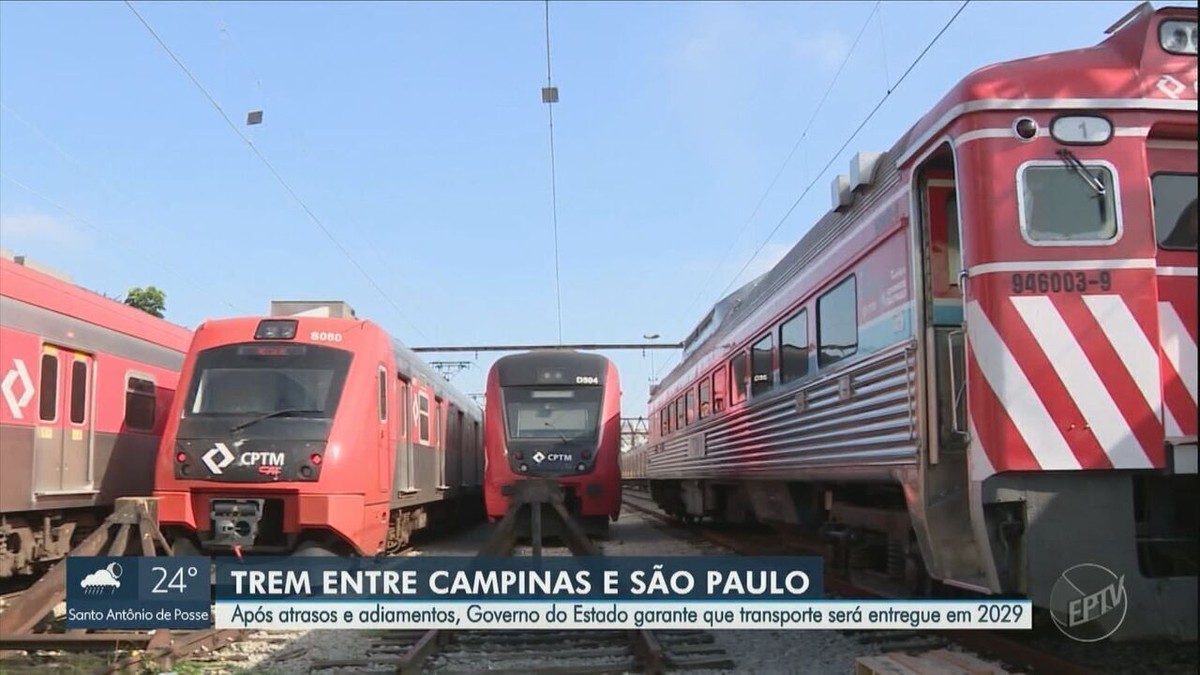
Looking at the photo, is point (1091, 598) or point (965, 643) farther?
point (965, 643)

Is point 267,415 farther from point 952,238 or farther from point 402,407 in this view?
point 952,238

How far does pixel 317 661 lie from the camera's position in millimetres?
6707

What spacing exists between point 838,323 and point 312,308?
5.82 m

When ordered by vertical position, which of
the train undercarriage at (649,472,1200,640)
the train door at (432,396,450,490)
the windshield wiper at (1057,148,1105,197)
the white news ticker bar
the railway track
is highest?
the windshield wiper at (1057,148,1105,197)

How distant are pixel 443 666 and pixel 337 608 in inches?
32.3

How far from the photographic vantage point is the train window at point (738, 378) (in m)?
11.5

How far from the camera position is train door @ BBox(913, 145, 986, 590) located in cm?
554

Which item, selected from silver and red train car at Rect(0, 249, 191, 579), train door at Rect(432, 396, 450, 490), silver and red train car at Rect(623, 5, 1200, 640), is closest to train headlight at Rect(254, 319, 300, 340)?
silver and red train car at Rect(0, 249, 191, 579)

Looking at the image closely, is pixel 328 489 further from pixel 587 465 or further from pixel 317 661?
pixel 587 465

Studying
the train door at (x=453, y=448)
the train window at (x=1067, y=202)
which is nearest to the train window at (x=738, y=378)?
the train door at (x=453, y=448)

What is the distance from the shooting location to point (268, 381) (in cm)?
960

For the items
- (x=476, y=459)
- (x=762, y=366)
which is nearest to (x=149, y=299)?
(x=476, y=459)

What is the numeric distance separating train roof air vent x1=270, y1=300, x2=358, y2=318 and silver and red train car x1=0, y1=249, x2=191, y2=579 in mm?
2051

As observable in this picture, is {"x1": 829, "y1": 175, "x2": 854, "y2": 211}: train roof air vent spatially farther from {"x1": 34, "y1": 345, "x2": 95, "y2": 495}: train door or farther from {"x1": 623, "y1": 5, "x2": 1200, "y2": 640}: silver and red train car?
{"x1": 34, "y1": 345, "x2": 95, "y2": 495}: train door
